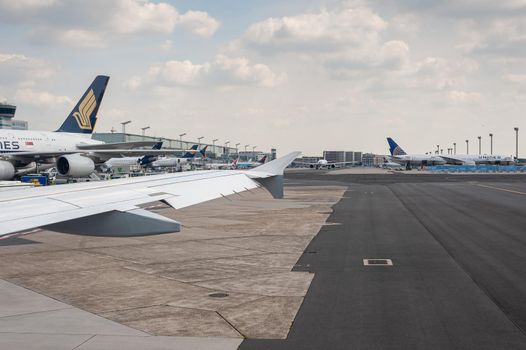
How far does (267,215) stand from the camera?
2628 centimetres

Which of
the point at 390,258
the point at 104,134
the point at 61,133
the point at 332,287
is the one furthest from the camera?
the point at 104,134

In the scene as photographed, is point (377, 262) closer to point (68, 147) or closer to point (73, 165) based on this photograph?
point (73, 165)

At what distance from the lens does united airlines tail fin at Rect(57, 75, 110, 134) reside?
4025 cm

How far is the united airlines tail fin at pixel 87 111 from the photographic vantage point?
4025 centimetres

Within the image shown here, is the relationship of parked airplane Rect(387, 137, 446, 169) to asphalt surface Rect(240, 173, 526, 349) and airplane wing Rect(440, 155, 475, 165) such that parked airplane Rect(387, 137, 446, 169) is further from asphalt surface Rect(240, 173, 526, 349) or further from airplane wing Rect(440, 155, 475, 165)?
asphalt surface Rect(240, 173, 526, 349)

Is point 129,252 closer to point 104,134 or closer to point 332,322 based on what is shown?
point 332,322

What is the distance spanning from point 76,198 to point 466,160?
164 meters

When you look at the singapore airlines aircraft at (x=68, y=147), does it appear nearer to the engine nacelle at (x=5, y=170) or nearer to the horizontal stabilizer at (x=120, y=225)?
the engine nacelle at (x=5, y=170)

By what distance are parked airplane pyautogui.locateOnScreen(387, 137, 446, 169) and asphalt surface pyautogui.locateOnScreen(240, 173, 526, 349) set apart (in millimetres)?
142206

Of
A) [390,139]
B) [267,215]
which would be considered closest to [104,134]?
[390,139]

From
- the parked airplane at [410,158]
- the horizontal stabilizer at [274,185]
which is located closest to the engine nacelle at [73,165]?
the horizontal stabilizer at [274,185]

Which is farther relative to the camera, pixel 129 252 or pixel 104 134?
pixel 104 134

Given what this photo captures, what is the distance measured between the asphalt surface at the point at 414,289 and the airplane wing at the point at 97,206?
99.2 inches

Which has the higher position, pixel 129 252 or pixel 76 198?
pixel 76 198
